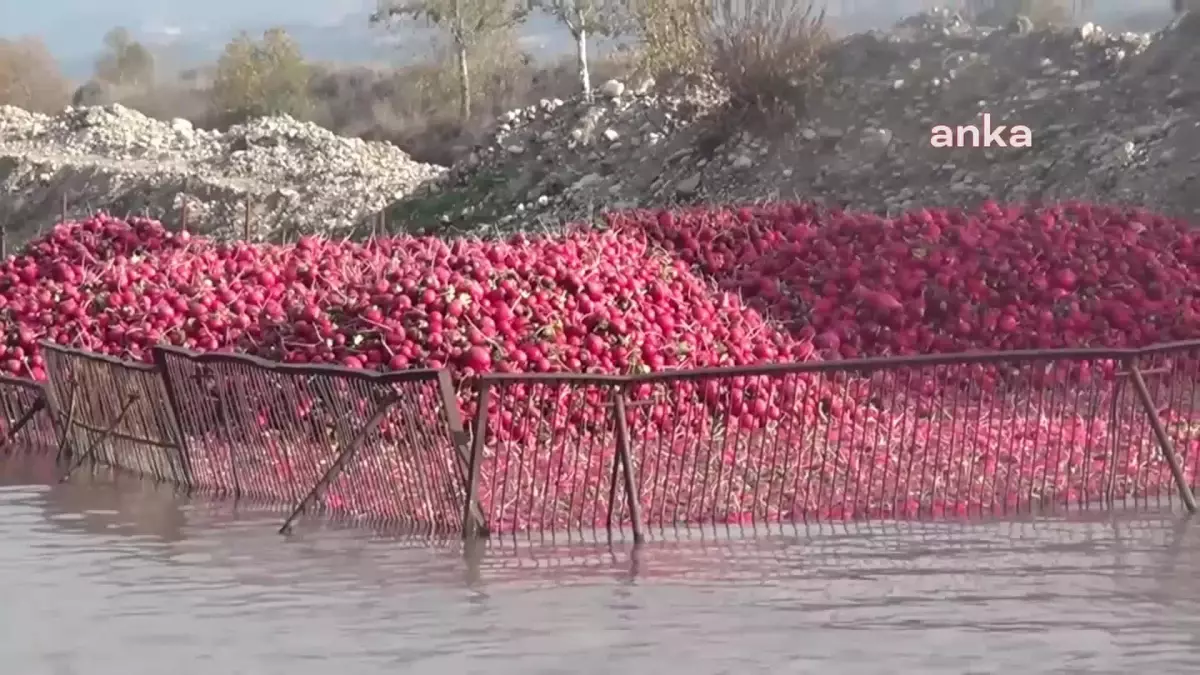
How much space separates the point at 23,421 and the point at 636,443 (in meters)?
4.99

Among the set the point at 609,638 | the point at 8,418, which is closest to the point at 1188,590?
the point at 609,638

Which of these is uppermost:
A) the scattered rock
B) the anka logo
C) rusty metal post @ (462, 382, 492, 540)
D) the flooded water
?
the scattered rock

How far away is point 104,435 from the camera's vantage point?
41.3 feet

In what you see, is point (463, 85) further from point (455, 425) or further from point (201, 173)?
point (455, 425)

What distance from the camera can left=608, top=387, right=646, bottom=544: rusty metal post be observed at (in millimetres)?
9211

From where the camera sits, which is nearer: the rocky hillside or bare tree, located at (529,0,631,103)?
the rocky hillside

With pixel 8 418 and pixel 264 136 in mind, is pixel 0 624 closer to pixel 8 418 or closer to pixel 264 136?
pixel 8 418

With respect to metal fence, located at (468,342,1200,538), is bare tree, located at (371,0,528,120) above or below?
above

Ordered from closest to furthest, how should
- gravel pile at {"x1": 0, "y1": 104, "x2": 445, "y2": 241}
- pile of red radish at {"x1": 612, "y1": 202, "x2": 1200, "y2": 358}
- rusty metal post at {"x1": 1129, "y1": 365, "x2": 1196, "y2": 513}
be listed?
rusty metal post at {"x1": 1129, "y1": 365, "x2": 1196, "y2": 513} < pile of red radish at {"x1": 612, "y1": 202, "x2": 1200, "y2": 358} < gravel pile at {"x1": 0, "y1": 104, "x2": 445, "y2": 241}

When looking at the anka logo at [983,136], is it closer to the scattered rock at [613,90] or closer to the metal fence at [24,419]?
the scattered rock at [613,90]

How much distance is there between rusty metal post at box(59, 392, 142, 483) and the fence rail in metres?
0.05

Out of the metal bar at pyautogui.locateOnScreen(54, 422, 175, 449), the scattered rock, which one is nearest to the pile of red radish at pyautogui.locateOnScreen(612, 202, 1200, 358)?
the metal bar at pyautogui.locateOnScreen(54, 422, 175, 449)

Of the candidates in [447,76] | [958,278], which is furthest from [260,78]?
[958,278]

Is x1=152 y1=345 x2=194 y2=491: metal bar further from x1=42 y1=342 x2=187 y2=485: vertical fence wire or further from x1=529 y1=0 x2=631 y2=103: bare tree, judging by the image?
x1=529 y1=0 x2=631 y2=103: bare tree
